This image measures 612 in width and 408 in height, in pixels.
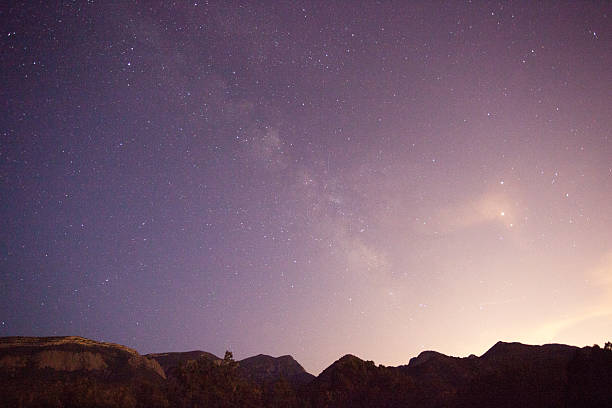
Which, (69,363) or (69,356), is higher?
(69,356)

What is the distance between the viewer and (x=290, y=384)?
5778 centimetres

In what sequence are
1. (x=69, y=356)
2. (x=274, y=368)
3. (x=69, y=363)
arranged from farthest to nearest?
(x=274, y=368)
(x=69, y=356)
(x=69, y=363)

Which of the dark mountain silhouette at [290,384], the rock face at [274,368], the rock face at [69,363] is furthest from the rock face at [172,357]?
the rock face at [69,363]

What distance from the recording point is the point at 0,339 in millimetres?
71812

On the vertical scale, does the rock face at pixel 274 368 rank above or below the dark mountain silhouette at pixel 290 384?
below

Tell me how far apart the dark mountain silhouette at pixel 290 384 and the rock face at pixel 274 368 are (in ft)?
129

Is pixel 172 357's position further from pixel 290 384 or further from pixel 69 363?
pixel 290 384

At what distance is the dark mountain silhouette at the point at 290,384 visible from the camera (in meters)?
27.7

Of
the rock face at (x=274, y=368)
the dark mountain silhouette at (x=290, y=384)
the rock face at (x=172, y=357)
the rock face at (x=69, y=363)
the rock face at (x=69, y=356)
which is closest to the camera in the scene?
the dark mountain silhouette at (x=290, y=384)

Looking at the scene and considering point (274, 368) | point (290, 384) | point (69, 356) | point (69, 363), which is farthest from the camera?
point (274, 368)

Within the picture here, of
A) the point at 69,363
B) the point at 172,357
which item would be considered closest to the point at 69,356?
the point at 69,363

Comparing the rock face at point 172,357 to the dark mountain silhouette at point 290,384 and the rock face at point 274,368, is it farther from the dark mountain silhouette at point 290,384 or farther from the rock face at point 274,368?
the dark mountain silhouette at point 290,384

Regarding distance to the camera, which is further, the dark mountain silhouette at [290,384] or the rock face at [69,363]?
the rock face at [69,363]

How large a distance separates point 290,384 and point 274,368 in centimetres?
6414
